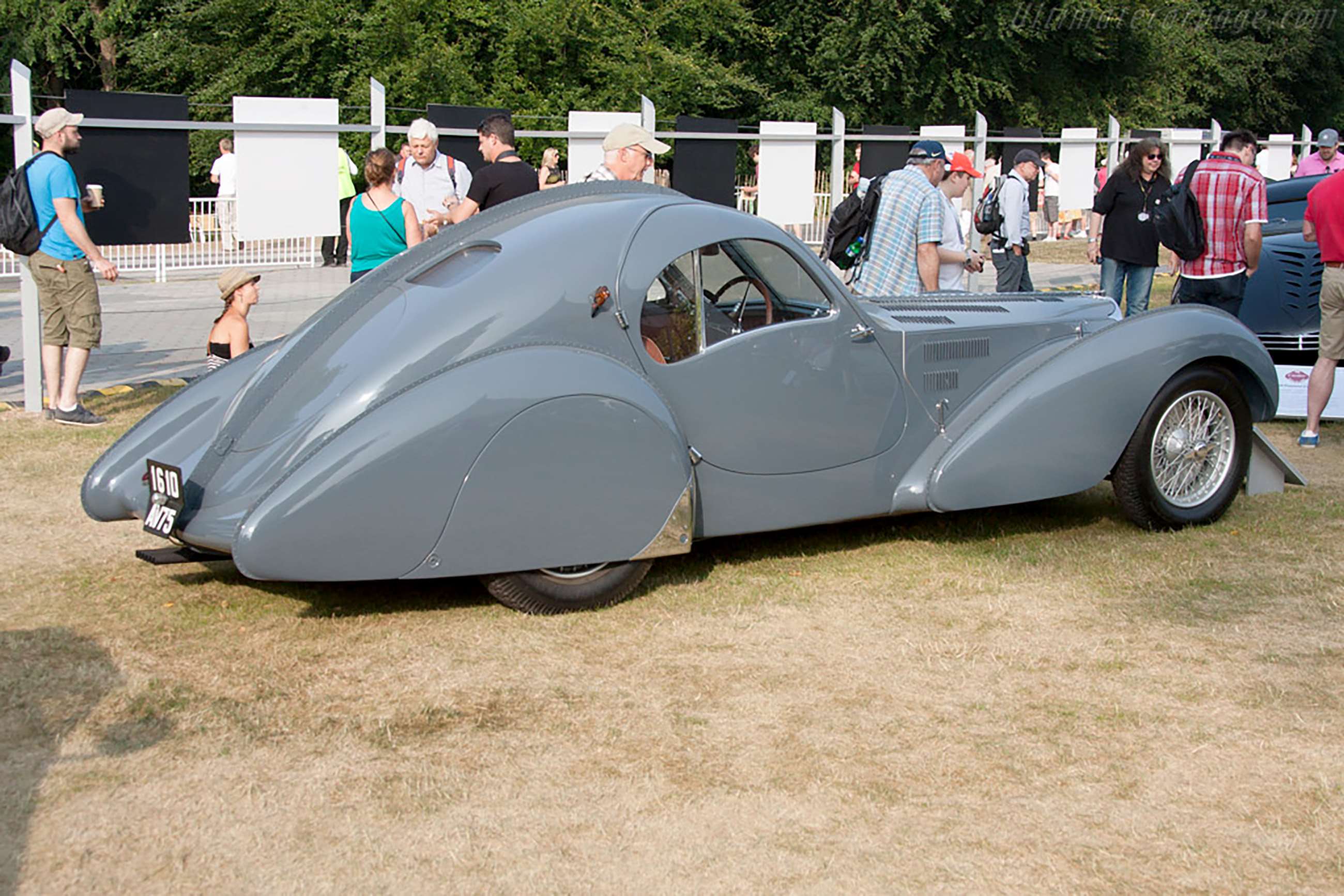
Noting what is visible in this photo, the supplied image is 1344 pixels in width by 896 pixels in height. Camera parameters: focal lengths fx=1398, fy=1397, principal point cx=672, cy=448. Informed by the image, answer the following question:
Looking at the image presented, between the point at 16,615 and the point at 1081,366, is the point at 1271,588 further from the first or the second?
the point at 16,615

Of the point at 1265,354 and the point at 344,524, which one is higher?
the point at 1265,354

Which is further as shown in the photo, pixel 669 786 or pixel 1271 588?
pixel 1271 588

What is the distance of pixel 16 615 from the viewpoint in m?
5.26

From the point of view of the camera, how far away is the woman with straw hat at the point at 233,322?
7.70 m

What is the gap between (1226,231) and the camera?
9086 millimetres

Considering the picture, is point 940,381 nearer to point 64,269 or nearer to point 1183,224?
point 1183,224

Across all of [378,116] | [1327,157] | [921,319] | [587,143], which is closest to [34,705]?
[921,319]

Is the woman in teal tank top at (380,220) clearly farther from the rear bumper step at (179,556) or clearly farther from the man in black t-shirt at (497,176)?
the rear bumper step at (179,556)

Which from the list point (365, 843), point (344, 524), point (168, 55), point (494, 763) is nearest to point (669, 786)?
point (494, 763)

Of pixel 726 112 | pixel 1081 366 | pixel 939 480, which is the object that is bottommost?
pixel 939 480

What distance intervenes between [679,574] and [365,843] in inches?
96.9

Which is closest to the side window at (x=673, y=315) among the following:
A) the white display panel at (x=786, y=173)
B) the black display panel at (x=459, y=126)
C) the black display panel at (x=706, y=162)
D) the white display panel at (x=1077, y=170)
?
the black display panel at (x=459, y=126)

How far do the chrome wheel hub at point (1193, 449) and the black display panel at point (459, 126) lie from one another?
6712 millimetres

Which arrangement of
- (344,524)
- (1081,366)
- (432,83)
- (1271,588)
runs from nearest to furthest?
(344,524) < (1271,588) < (1081,366) < (432,83)
